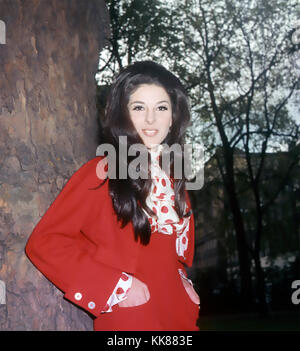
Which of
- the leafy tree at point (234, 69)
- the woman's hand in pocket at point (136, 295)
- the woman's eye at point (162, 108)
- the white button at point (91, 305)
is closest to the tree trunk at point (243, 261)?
the leafy tree at point (234, 69)

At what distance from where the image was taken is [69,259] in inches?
57.3

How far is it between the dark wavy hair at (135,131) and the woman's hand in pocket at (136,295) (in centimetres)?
16

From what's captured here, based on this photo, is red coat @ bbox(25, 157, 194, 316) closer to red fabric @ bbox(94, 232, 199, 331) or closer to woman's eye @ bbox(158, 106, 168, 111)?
red fabric @ bbox(94, 232, 199, 331)

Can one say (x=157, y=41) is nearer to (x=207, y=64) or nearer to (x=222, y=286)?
(x=207, y=64)

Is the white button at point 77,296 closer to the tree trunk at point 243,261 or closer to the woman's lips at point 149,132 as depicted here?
the woman's lips at point 149,132

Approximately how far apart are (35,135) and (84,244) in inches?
17.4

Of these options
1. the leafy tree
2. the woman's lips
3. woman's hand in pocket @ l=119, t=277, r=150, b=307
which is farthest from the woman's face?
the leafy tree

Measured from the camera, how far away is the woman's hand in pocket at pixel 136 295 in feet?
4.90

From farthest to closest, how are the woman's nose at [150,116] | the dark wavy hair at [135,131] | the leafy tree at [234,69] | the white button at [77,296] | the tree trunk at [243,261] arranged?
the tree trunk at [243,261] → the leafy tree at [234,69] → the woman's nose at [150,116] → the dark wavy hair at [135,131] → the white button at [77,296]

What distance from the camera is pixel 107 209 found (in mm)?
1570

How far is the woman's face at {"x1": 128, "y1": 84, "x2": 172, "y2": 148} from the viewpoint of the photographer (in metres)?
1.72

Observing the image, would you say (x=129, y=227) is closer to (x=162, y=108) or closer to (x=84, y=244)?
(x=84, y=244)

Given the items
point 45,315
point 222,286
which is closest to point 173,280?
point 45,315
